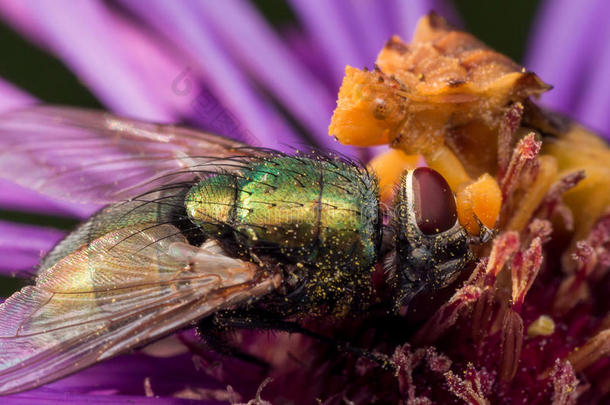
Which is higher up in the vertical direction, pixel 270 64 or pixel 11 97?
pixel 270 64

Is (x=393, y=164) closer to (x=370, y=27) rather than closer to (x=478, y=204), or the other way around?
(x=478, y=204)

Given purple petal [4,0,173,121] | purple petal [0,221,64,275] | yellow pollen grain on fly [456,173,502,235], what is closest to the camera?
yellow pollen grain on fly [456,173,502,235]

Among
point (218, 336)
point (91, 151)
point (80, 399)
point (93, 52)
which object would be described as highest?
point (93, 52)

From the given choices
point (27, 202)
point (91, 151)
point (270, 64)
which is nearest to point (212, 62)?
point (270, 64)

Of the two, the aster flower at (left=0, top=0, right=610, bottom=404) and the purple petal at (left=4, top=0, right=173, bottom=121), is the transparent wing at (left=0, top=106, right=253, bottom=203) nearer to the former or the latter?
the aster flower at (left=0, top=0, right=610, bottom=404)

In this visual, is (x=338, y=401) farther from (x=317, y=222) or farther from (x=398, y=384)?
(x=317, y=222)

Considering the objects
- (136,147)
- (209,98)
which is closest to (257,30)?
(209,98)

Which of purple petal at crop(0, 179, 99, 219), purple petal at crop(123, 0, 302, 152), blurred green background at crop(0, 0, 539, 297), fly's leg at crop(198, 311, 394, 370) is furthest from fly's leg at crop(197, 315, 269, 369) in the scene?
blurred green background at crop(0, 0, 539, 297)
